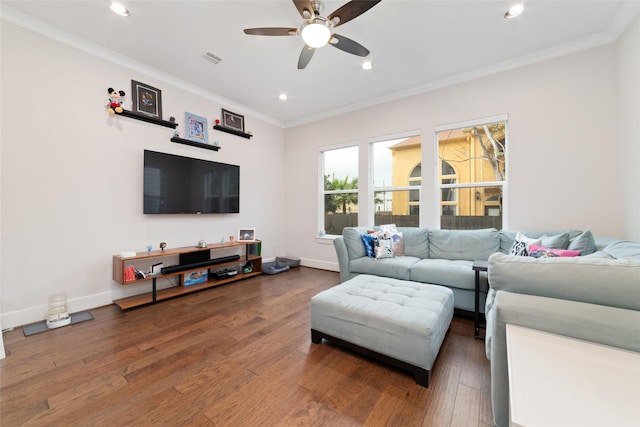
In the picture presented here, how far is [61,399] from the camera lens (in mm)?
1458

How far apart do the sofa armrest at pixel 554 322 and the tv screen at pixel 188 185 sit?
12.0 feet

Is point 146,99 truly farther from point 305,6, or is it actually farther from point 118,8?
point 305,6

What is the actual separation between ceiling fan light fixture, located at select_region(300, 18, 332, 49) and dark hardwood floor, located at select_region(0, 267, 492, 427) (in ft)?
8.49

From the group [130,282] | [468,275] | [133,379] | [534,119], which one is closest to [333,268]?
[468,275]

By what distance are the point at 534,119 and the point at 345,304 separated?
3197 mm

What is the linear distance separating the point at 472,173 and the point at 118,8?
4.37 meters

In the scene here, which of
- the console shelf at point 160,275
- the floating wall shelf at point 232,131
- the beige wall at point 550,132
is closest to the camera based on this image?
the beige wall at point 550,132

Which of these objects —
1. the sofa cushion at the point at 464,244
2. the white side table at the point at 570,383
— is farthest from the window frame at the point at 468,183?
the white side table at the point at 570,383

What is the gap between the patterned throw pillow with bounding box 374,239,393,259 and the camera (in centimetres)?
315

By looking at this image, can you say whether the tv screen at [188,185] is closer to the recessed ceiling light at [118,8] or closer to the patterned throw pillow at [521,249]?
the recessed ceiling light at [118,8]

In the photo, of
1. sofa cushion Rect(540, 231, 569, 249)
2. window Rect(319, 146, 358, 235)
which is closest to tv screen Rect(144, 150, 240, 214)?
window Rect(319, 146, 358, 235)

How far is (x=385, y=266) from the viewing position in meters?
2.98

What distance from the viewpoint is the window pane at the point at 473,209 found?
10.7 ft

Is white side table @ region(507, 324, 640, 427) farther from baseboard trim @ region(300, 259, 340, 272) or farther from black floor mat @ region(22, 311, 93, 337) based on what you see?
baseboard trim @ region(300, 259, 340, 272)
